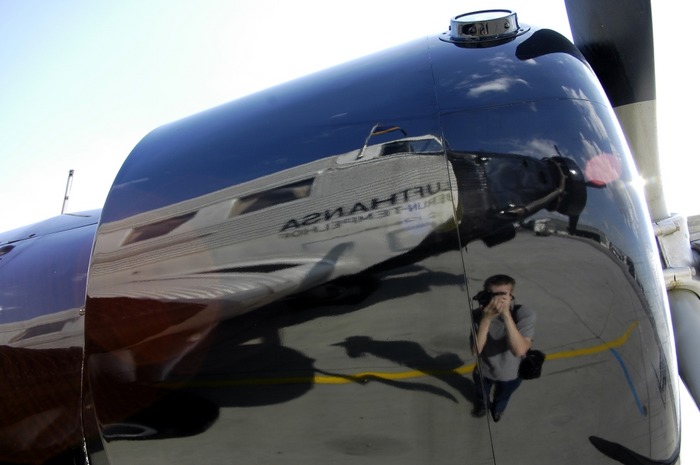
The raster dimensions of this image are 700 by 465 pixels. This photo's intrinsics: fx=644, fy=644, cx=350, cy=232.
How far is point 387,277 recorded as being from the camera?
2174 millimetres

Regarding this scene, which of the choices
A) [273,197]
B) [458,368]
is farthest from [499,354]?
[273,197]

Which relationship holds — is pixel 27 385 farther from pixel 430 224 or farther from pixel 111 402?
pixel 430 224

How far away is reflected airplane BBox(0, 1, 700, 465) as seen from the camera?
2.12 m

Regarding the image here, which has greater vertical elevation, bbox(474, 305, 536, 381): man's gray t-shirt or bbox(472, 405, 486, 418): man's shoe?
bbox(474, 305, 536, 381): man's gray t-shirt

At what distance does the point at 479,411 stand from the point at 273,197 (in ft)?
3.40

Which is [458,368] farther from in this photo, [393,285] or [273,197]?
[273,197]

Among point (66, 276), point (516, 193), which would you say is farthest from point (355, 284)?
point (66, 276)

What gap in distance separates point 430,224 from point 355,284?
32 centimetres

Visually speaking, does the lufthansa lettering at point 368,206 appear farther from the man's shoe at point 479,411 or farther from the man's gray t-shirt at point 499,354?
the man's shoe at point 479,411

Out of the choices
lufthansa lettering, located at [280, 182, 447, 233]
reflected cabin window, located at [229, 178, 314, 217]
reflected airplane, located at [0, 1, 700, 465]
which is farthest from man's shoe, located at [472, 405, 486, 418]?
reflected cabin window, located at [229, 178, 314, 217]

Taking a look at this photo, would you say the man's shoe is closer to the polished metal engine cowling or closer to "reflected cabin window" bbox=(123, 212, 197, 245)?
the polished metal engine cowling

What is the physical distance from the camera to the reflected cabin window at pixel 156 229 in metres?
2.49

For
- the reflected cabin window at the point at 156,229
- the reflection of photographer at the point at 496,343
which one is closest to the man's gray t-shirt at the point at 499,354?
the reflection of photographer at the point at 496,343

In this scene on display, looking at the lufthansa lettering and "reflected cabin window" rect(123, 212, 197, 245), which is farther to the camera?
"reflected cabin window" rect(123, 212, 197, 245)
